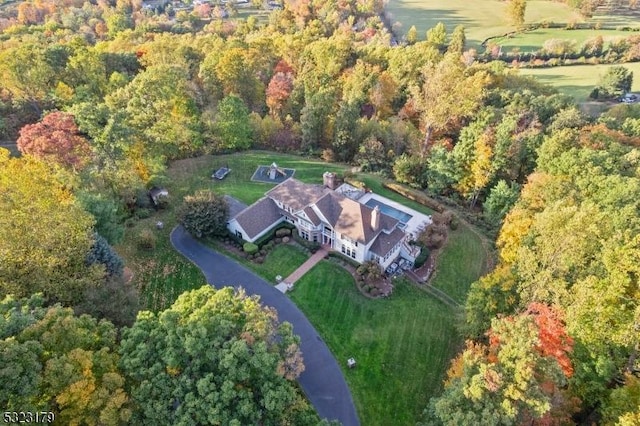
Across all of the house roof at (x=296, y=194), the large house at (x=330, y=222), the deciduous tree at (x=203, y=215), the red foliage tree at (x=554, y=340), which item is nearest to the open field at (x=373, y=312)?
the large house at (x=330, y=222)

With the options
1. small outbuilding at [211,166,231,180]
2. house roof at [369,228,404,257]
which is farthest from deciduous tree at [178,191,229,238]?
house roof at [369,228,404,257]

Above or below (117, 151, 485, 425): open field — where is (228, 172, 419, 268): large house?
above

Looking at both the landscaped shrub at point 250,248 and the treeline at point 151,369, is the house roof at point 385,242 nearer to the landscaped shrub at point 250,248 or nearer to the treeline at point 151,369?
the landscaped shrub at point 250,248

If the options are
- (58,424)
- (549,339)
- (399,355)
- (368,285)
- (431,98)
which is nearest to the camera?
(58,424)

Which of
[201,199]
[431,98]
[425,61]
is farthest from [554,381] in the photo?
[425,61]

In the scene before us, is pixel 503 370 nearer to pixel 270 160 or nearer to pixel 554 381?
pixel 554 381

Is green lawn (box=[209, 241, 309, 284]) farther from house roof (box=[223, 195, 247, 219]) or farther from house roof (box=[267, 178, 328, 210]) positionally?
house roof (box=[267, 178, 328, 210])
